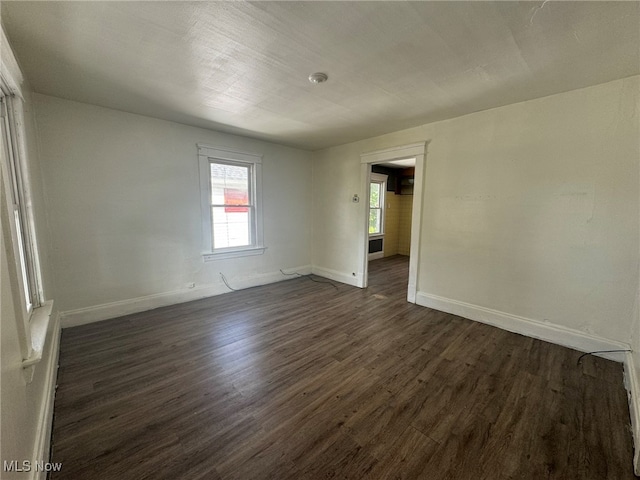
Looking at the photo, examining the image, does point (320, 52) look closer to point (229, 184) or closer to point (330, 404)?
point (330, 404)

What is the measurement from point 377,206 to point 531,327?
469cm

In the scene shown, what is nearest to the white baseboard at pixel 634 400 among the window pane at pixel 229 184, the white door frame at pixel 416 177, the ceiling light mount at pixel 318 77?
the white door frame at pixel 416 177

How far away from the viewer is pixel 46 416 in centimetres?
154

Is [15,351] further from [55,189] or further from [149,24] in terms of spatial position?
[55,189]

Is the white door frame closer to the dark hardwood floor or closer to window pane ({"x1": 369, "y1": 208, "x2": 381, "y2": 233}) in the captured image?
the dark hardwood floor

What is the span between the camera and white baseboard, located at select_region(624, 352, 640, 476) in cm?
143


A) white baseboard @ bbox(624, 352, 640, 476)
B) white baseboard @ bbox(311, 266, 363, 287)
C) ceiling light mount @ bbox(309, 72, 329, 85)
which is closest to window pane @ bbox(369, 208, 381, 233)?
white baseboard @ bbox(311, 266, 363, 287)

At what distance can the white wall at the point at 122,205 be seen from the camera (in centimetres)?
284

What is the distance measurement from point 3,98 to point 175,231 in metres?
2.03

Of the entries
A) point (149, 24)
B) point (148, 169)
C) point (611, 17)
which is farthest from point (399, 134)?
point (148, 169)

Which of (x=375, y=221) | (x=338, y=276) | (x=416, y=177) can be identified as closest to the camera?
(x=416, y=177)

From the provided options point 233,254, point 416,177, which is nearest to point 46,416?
point 233,254

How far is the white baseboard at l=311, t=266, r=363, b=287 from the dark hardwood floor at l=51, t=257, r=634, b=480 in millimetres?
1521

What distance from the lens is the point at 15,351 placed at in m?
1.18
